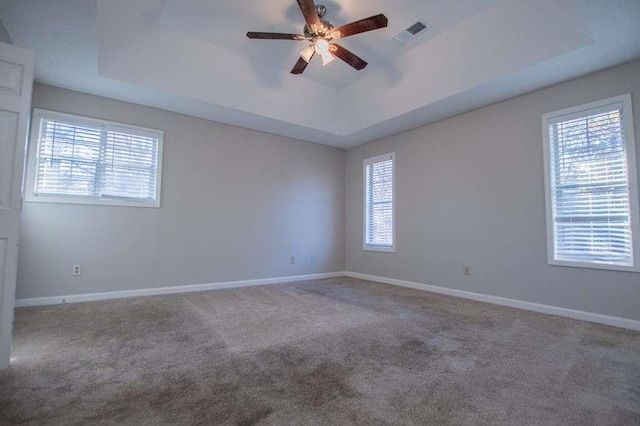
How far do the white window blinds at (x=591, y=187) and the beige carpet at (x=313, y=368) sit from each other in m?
0.78

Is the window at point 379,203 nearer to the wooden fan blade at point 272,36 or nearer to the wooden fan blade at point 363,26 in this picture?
the wooden fan blade at point 363,26

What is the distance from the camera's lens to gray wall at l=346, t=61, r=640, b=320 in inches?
122

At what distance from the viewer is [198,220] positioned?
4.46m

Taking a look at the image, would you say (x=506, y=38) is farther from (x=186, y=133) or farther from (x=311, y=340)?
(x=186, y=133)

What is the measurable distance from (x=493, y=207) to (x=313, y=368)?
126 inches

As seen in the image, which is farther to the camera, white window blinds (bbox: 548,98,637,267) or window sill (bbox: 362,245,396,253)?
window sill (bbox: 362,245,396,253)

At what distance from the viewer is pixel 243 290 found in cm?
443

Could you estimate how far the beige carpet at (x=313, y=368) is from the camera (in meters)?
1.49

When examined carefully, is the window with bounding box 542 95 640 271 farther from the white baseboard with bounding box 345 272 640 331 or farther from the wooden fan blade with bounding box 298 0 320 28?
the wooden fan blade with bounding box 298 0 320 28

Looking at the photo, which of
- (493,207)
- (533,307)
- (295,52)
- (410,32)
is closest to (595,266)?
(533,307)

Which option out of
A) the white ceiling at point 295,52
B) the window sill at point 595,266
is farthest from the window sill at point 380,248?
the window sill at point 595,266

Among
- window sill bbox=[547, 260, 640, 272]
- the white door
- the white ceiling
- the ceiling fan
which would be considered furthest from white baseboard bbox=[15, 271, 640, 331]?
the ceiling fan

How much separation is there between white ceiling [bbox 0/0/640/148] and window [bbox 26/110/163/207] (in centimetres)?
46

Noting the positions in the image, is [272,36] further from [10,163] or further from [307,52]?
[10,163]
